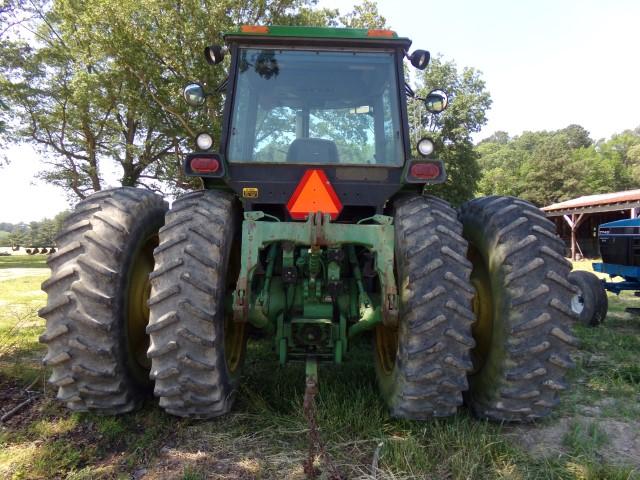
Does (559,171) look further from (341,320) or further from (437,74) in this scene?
(341,320)

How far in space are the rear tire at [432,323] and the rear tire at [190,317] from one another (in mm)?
1042

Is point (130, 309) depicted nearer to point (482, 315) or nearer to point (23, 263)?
point (482, 315)

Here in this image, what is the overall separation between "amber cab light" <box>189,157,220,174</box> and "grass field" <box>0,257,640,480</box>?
5.18ft

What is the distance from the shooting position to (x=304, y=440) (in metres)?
2.82

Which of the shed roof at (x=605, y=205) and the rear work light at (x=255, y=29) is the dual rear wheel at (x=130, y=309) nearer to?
the rear work light at (x=255, y=29)

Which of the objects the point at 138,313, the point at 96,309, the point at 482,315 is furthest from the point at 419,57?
the point at 96,309

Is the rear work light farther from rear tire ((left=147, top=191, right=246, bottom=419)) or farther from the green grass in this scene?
the green grass

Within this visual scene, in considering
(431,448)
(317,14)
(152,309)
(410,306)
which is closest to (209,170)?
(152,309)

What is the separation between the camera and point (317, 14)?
1788 centimetres

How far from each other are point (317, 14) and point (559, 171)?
35209mm

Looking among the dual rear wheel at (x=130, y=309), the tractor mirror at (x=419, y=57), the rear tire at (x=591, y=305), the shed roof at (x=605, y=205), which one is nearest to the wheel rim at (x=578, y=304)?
the rear tire at (x=591, y=305)

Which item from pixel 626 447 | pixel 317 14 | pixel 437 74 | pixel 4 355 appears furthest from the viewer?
pixel 437 74

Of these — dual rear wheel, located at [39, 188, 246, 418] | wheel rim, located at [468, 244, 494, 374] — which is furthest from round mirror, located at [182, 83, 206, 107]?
wheel rim, located at [468, 244, 494, 374]

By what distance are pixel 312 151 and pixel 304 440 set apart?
1.99 meters
